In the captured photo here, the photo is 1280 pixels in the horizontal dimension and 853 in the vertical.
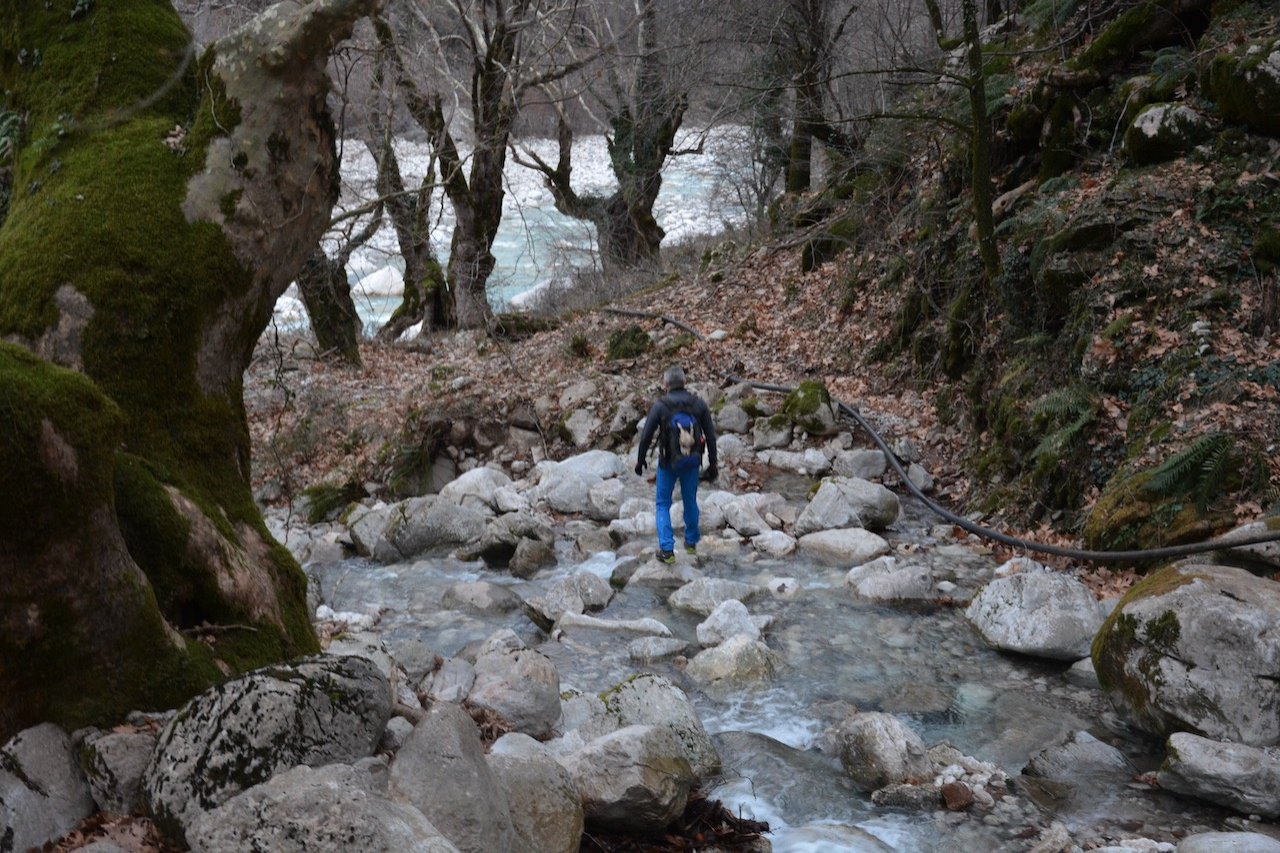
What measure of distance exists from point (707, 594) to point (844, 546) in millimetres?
1706

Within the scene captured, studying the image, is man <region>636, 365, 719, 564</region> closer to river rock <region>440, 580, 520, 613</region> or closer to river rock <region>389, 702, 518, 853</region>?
river rock <region>440, 580, 520, 613</region>

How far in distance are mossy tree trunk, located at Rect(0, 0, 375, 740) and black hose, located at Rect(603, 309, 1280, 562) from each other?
531 centimetres

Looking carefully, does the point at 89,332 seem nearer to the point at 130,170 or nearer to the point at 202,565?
the point at 130,170

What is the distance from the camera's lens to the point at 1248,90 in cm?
848

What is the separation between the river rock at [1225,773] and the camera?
14.4 feet

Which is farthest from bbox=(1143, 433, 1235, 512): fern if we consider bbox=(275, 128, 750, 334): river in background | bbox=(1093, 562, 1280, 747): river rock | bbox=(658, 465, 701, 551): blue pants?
bbox=(275, 128, 750, 334): river in background

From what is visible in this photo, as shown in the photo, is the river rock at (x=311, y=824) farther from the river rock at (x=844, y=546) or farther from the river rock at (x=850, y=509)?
the river rock at (x=850, y=509)

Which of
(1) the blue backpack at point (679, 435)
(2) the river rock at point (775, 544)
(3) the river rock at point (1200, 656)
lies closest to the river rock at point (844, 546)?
(2) the river rock at point (775, 544)

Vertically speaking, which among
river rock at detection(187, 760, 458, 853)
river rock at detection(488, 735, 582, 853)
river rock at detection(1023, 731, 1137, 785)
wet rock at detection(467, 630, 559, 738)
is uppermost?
river rock at detection(187, 760, 458, 853)

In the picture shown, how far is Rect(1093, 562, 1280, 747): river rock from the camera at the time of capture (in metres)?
4.79

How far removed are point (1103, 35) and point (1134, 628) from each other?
314 inches

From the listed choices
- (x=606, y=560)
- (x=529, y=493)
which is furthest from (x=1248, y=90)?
(x=529, y=493)

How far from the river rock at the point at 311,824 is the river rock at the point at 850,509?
6.93 meters

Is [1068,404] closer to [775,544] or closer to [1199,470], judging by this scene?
[1199,470]
